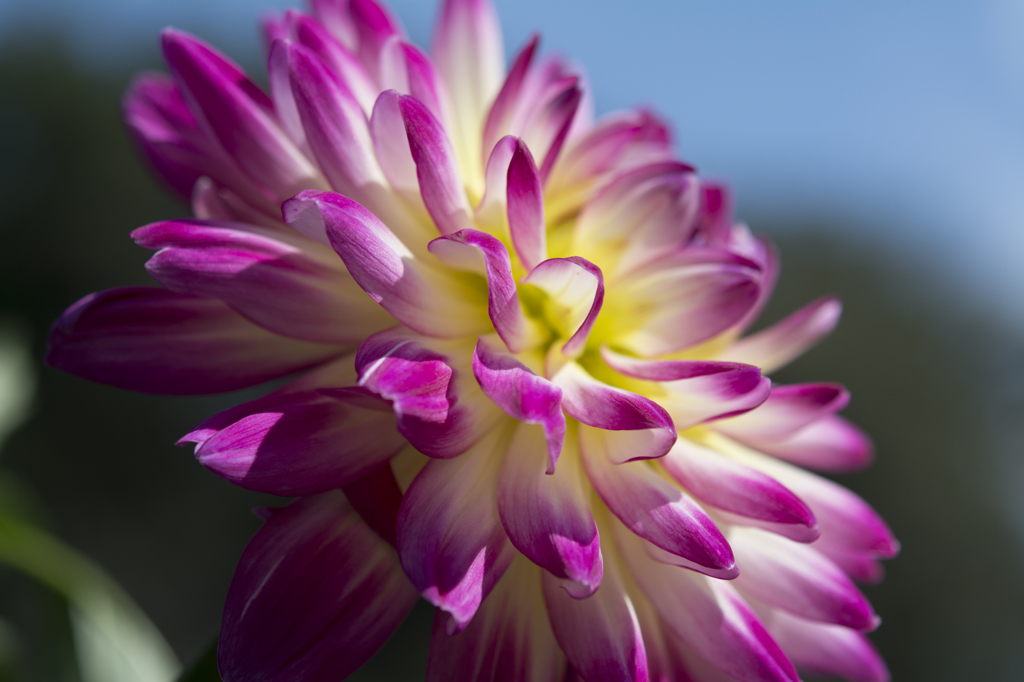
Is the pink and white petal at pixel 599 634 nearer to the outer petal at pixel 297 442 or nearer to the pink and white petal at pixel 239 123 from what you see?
the outer petal at pixel 297 442

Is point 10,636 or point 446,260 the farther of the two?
point 10,636

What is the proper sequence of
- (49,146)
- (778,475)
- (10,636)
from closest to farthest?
(778,475), (10,636), (49,146)

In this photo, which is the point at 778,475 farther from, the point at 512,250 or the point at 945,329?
the point at 945,329

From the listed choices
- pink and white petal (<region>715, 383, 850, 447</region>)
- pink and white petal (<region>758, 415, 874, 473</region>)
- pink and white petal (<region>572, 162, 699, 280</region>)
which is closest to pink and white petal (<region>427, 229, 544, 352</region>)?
pink and white petal (<region>572, 162, 699, 280</region>)

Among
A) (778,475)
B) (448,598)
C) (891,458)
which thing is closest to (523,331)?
(448,598)

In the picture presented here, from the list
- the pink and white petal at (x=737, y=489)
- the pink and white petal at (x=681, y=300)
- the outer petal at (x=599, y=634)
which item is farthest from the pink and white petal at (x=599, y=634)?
the pink and white petal at (x=681, y=300)

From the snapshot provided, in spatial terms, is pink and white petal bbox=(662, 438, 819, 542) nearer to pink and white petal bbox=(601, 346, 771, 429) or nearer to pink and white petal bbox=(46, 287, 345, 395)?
pink and white petal bbox=(601, 346, 771, 429)

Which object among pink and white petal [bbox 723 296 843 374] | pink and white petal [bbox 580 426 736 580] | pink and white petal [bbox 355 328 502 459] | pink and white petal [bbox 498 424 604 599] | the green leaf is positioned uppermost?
pink and white petal [bbox 723 296 843 374]
